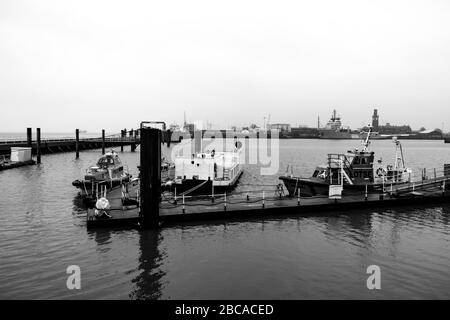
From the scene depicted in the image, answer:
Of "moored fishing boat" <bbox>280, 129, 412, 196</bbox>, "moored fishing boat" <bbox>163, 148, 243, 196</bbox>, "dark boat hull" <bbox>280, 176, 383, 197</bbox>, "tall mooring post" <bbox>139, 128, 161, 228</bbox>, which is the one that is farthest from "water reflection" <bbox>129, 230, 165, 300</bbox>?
"moored fishing boat" <bbox>280, 129, 412, 196</bbox>

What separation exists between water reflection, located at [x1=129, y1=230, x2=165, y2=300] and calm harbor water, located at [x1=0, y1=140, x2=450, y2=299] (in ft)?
0.15

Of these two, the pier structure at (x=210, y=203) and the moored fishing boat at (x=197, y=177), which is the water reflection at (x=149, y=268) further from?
the moored fishing boat at (x=197, y=177)

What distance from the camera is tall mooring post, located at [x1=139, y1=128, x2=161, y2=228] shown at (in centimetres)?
2098

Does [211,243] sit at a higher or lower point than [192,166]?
lower

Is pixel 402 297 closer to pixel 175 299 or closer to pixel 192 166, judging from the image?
pixel 175 299

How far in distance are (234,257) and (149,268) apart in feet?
13.9

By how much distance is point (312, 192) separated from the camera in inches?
1266

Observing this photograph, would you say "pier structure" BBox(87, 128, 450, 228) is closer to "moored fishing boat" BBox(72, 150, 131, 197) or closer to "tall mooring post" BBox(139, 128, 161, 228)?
"tall mooring post" BBox(139, 128, 161, 228)

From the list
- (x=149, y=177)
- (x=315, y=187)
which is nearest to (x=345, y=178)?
(x=315, y=187)

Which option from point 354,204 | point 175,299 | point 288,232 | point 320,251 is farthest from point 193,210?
point 354,204

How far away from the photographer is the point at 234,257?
17734 millimetres

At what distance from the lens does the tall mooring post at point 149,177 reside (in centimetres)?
2098

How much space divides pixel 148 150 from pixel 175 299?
→ 9.96m
